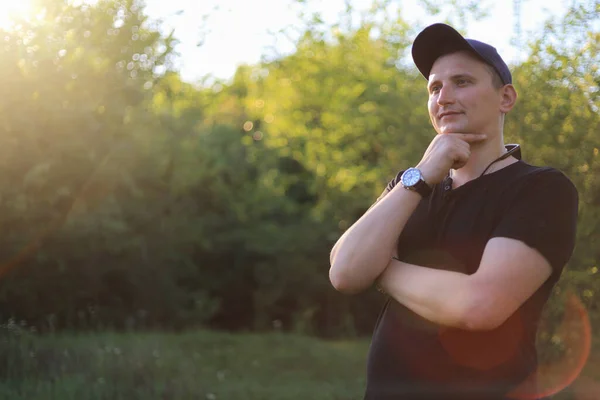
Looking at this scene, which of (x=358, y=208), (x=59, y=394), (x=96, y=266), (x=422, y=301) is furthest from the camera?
(x=358, y=208)

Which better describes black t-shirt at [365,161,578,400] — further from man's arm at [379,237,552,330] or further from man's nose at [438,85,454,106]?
man's nose at [438,85,454,106]

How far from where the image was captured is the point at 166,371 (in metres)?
10.5

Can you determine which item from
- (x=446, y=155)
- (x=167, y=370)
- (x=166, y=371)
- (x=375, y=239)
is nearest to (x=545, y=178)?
(x=446, y=155)

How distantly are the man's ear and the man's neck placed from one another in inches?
4.5

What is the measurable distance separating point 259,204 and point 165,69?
400 inches

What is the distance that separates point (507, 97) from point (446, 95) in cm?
20

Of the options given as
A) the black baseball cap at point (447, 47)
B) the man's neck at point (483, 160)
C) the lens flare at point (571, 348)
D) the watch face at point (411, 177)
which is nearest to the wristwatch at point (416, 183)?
the watch face at point (411, 177)

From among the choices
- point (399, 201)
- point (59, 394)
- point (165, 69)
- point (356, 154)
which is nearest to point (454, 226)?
point (399, 201)

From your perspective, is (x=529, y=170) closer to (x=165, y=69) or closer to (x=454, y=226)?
(x=454, y=226)

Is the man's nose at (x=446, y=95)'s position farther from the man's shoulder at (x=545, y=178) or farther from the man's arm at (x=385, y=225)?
the man's shoulder at (x=545, y=178)

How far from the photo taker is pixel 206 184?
21.6m

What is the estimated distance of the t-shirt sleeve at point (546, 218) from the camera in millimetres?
2031

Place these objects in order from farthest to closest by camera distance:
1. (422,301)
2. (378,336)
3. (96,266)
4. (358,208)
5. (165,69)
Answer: (358,208) → (96,266) → (165,69) → (378,336) → (422,301)

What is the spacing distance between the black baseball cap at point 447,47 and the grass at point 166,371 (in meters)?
6.68
